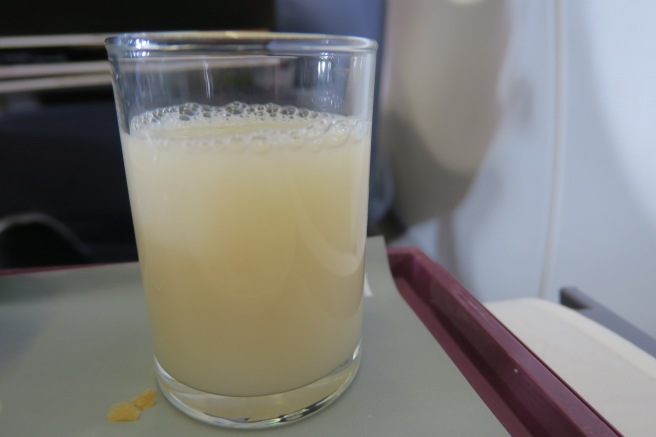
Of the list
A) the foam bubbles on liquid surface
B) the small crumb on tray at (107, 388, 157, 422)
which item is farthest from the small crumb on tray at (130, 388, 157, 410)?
the foam bubbles on liquid surface

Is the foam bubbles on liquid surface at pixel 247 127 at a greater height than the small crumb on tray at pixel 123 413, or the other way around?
the foam bubbles on liquid surface at pixel 247 127

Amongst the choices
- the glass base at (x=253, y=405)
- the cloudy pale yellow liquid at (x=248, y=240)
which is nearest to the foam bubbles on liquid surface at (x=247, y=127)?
the cloudy pale yellow liquid at (x=248, y=240)

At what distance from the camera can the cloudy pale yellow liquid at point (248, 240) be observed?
31 cm

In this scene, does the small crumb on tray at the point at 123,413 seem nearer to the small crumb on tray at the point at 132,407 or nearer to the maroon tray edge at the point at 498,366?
the small crumb on tray at the point at 132,407

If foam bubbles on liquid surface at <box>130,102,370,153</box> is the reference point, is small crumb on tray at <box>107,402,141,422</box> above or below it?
below

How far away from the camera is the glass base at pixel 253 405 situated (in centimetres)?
36

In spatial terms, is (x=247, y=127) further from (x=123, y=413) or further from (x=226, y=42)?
(x=123, y=413)

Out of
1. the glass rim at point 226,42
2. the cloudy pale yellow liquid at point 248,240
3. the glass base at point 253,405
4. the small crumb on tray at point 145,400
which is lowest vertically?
the small crumb on tray at point 145,400

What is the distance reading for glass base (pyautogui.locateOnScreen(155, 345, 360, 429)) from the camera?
14.4 inches

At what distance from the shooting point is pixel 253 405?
36 cm

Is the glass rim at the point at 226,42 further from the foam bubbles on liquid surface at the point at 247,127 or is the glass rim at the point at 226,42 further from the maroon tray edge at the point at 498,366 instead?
the maroon tray edge at the point at 498,366

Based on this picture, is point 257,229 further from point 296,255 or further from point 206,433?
point 206,433

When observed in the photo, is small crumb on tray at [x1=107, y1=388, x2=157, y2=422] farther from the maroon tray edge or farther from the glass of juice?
the maroon tray edge

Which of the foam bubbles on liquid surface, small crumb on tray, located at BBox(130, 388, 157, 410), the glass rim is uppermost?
the glass rim
